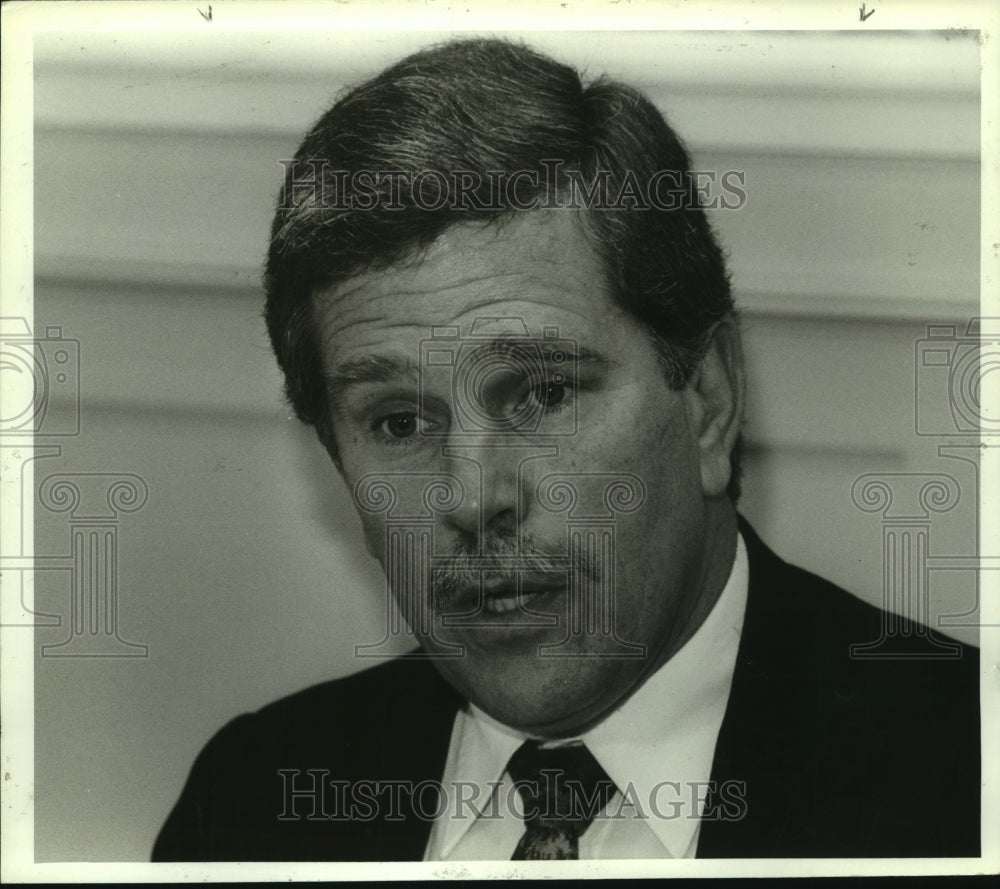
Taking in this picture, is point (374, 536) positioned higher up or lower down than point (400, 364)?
lower down

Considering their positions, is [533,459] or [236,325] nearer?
[533,459]

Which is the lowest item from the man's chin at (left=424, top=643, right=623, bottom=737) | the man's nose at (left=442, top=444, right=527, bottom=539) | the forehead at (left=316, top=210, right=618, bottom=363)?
the man's chin at (left=424, top=643, right=623, bottom=737)

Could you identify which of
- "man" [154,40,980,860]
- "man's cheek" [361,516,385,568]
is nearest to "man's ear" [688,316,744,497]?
"man" [154,40,980,860]

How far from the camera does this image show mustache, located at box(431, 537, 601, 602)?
2018 millimetres

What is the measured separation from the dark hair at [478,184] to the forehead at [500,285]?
3 cm

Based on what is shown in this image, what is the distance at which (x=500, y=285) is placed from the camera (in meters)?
1.98

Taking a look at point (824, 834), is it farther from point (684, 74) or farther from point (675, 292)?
point (684, 74)

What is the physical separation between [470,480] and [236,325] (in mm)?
547

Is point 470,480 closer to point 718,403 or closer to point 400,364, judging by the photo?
point 400,364

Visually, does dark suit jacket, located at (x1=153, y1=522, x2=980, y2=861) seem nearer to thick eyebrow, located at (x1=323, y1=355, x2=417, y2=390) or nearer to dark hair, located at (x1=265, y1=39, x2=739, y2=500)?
dark hair, located at (x1=265, y1=39, x2=739, y2=500)

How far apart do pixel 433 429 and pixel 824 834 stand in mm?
1063

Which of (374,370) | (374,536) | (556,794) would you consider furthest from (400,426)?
(556,794)

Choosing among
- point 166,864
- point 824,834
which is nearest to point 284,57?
point 166,864

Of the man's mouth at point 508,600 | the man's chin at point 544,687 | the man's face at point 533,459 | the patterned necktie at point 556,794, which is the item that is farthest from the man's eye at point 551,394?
the patterned necktie at point 556,794
